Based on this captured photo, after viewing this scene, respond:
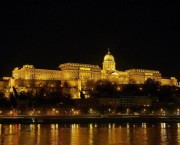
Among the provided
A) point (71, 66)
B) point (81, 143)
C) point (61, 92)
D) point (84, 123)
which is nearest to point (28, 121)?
point (84, 123)

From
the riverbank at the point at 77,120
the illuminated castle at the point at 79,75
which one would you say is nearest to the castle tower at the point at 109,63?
the illuminated castle at the point at 79,75

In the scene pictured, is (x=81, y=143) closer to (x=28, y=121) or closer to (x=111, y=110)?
(x=28, y=121)

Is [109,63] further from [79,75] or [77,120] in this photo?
[77,120]

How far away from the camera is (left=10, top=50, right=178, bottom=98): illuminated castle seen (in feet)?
325

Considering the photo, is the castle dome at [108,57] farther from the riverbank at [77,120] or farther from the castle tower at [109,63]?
the riverbank at [77,120]

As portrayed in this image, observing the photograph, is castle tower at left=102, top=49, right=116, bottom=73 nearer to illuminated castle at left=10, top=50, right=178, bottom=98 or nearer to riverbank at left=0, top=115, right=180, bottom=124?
illuminated castle at left=10, top=50, right=178, bottom=98

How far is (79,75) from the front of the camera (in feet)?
351

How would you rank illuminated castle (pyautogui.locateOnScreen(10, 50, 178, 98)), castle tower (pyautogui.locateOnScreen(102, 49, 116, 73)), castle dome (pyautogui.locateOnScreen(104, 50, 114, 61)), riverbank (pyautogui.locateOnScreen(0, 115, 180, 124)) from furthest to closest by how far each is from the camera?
castle dome (pyautogui.locateOnScreen(104, 50, 114, 61)) < castle tower (pyautogui.locateOnScreen(102, 49, 116, 73)) < illuminated castle (pyautogui.locateOnScreen(10, 50, 178, 98)) < riverbank (pyautogui.locateOnScreen(0, 115, 180, 124))

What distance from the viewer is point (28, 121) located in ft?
189

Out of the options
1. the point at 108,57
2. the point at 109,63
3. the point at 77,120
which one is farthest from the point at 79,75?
the point at 77,120

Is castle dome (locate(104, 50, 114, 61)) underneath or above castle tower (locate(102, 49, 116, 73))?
above

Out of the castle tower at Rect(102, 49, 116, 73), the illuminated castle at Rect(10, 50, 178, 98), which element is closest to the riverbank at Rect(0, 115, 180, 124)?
the illuminated castle at Rect(10, 50, 178, 98)

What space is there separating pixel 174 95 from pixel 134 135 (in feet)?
179

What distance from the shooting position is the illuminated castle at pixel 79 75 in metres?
99.0
